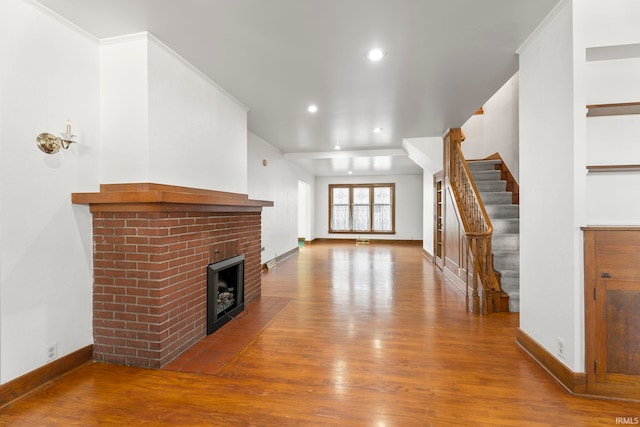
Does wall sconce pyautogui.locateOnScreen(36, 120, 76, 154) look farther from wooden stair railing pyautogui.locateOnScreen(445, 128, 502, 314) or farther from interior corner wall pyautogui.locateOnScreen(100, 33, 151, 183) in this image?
wooden stair railing pyautogui.locateOnScreen(445, 128, 502, 314)

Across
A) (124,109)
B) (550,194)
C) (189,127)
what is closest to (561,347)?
(550,194)

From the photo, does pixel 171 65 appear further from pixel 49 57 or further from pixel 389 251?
pixel 389 251

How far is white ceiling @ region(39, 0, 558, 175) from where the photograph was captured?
6.39ft

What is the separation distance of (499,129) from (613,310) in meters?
4.56

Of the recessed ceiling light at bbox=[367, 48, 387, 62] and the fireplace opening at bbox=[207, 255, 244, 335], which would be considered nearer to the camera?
the recessed ceiling light at bbox=[367, 48, 387, 62]

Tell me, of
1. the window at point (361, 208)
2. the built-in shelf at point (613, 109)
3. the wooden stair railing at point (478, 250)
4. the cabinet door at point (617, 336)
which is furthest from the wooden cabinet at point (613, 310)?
the window at point (361, 208)

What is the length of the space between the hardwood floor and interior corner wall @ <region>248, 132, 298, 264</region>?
9.73 feet

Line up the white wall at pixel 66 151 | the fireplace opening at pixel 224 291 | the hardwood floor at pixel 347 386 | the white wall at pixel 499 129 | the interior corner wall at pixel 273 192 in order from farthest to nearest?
the interior corner wall at pixel 273 192, the white wall at pixel 499 129, the fireplace opening at pixel 224 291, the white wall at pixel 66 151, the hardwood floor at pixel 347 386

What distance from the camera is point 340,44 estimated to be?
93.0 inches

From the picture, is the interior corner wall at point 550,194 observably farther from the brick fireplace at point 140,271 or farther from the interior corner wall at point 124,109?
the interior corner wall at point 124,109

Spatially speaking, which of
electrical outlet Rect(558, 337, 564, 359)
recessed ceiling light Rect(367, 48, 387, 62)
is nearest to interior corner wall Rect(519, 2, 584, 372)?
electrical outlet Rect(558, 337, 564, 359)

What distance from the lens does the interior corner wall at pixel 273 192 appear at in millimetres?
5453

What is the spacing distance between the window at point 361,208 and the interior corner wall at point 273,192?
2.96 meters

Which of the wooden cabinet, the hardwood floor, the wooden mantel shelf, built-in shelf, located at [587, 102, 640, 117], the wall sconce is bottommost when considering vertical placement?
the hardwood floor
